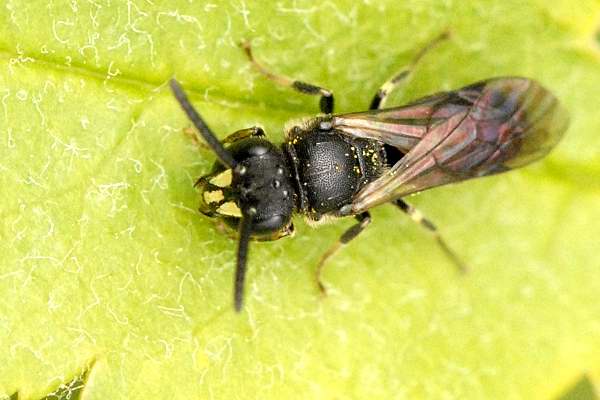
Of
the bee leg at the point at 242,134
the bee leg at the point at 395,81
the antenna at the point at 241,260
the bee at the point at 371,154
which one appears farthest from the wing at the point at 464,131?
the antenna at the point at 241,260

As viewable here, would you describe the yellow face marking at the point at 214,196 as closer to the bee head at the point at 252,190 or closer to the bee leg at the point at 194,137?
the bee head at the point at 252,190

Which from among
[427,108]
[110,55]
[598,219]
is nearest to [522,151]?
[427,108]

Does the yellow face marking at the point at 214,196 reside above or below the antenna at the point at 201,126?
below

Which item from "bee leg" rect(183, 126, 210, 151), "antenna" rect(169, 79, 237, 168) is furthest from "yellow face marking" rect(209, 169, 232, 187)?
"bee leg" rect(183, 126, 210, 151)

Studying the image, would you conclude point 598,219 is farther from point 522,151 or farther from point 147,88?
point 147,88

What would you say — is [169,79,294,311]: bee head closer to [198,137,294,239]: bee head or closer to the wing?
[198,137,294,239]: bee head

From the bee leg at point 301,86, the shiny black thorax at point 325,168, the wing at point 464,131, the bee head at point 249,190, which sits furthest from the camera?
the wing at point 464,131

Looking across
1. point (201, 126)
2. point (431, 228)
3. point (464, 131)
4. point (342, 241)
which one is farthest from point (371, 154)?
point (201, 126)

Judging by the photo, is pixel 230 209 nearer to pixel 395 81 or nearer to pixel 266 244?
pixel 266 244
